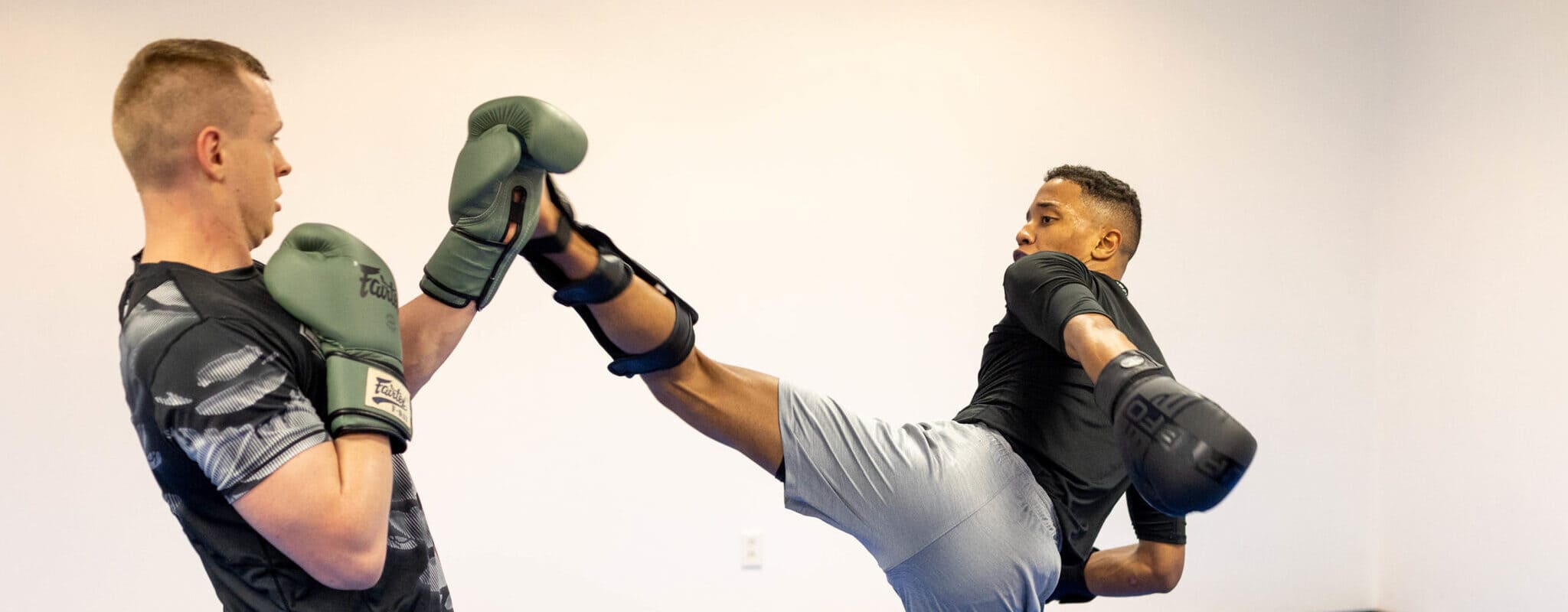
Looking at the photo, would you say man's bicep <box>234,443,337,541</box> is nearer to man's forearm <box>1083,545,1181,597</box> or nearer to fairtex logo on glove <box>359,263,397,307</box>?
fairtex logo on glove <box>359,263,397,307</box>

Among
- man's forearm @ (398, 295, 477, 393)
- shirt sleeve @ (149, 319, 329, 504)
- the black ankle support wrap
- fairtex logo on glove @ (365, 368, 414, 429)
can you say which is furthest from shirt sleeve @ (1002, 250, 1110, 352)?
shirt sleeve @ (149, 319, 329, 504)

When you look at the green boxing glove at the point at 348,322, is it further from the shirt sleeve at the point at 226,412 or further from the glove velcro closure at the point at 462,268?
the glove velcro closure at the point at 462,268

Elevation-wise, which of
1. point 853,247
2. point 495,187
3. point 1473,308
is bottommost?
point 495,187

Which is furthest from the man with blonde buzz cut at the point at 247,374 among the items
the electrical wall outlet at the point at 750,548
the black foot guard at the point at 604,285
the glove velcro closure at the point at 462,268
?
the electrical wall outlet at the point at 750,548

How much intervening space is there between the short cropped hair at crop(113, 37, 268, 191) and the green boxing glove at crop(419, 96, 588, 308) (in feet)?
1.11

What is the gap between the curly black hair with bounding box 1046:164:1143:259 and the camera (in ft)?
8.43

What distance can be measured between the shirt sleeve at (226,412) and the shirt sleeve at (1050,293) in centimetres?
116

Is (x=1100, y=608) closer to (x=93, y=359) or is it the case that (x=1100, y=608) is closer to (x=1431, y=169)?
(x=1431, y=169)

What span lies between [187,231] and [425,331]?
41 centimetres

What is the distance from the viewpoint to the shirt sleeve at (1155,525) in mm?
2459

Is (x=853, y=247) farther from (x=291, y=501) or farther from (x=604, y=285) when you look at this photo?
(x=291, y=501)

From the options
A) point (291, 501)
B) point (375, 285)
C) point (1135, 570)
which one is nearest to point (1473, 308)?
point (1135, 570)

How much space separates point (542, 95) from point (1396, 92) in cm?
317

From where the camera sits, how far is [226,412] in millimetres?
1303
